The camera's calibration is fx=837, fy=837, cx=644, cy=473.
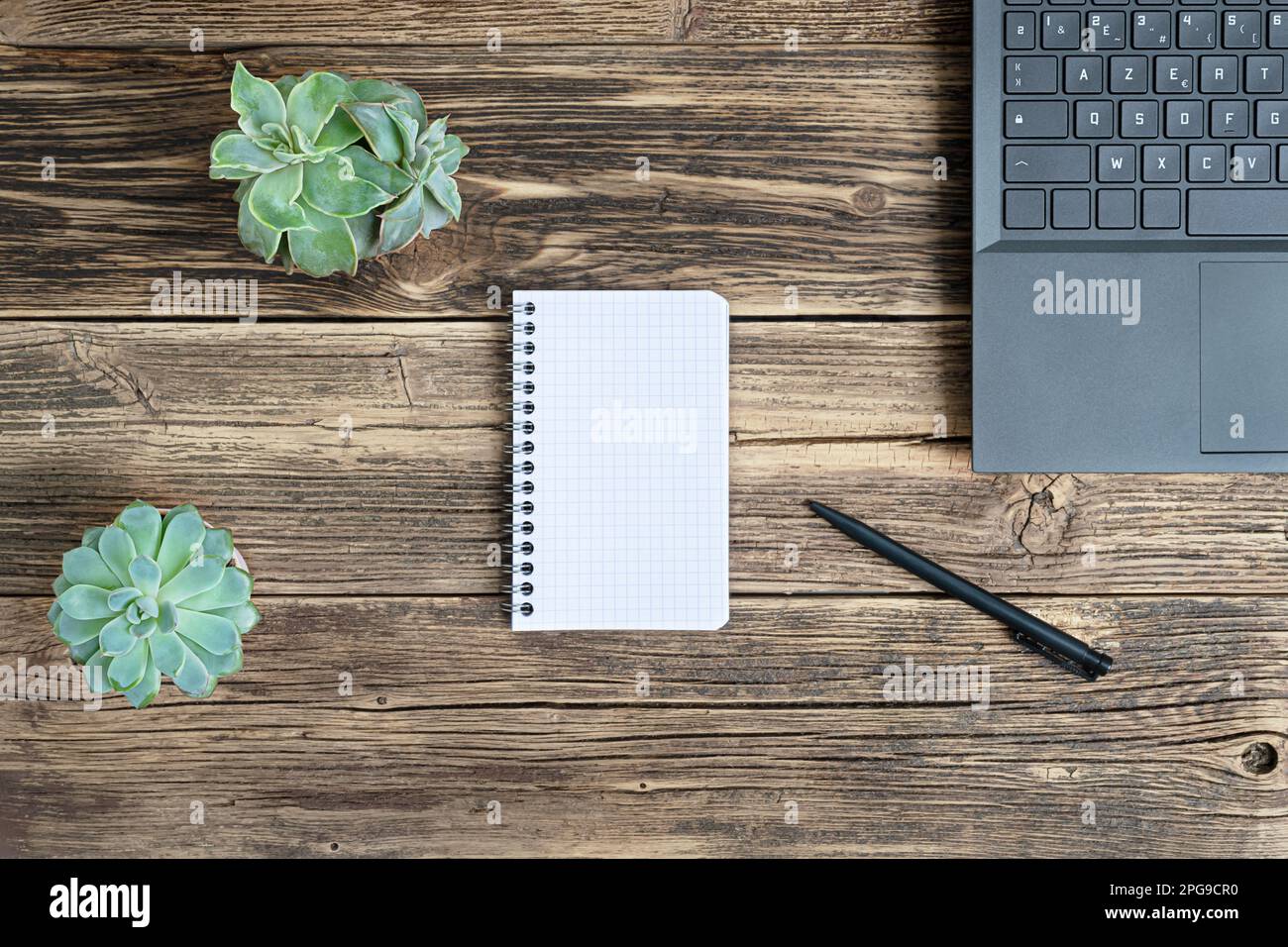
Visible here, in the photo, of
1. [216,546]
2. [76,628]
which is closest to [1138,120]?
[216,546]

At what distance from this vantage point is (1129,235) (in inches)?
24.0

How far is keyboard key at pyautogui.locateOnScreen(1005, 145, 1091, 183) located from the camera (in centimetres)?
61

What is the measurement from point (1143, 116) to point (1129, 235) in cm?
9

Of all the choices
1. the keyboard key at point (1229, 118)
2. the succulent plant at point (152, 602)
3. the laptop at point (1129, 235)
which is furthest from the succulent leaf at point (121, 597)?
the keyboard key at point (1229, 118)

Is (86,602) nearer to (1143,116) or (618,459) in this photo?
(618,459)

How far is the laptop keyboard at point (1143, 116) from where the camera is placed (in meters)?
0.60

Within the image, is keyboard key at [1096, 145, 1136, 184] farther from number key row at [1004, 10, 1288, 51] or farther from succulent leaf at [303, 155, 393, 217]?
succulent leaf at [303, 155, 393, 217]

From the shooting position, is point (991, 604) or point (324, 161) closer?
point (324, 161)

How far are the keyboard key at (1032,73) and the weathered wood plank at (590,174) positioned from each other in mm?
58

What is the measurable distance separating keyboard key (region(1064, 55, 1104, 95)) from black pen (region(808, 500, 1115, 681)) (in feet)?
1.16

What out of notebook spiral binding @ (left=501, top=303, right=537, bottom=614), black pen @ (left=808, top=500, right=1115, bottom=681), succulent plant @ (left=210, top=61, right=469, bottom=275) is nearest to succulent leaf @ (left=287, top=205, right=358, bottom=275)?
succulent plant @ (left=210, top=61, right=469, bottom=275)
